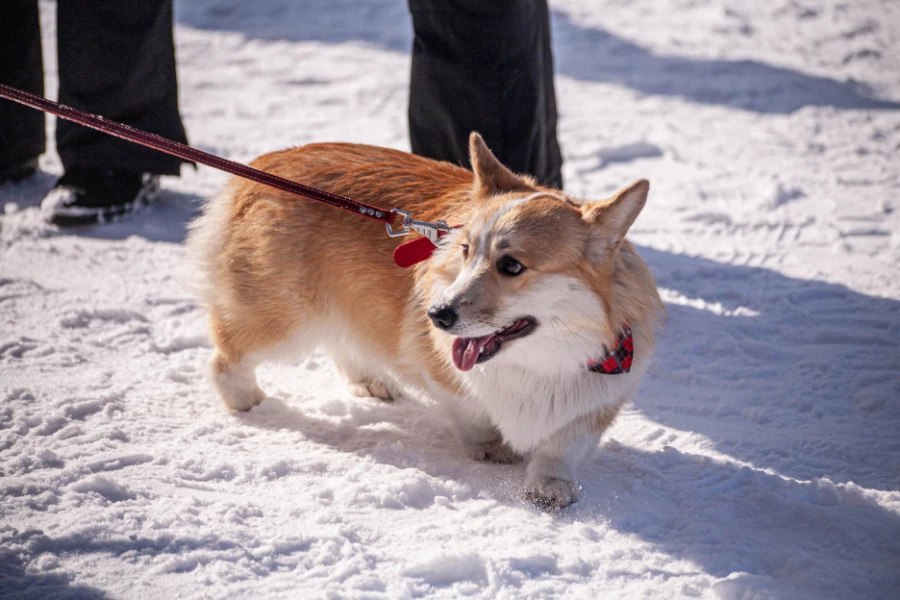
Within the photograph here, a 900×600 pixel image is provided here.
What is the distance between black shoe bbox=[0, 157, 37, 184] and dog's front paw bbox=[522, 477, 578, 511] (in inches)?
141

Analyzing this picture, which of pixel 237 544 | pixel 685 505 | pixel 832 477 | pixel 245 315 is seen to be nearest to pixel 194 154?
pixel 245 315

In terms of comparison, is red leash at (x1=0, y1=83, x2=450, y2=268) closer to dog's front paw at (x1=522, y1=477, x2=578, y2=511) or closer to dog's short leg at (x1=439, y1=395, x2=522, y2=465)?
dog's short leg at (x1=439, y1=395, x2=522, y2=465)

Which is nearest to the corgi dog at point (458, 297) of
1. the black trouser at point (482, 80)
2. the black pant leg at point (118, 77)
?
the black trouser at point (482, 80)

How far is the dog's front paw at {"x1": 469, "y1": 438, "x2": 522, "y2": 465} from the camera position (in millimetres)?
2582

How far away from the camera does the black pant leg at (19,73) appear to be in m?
4.20

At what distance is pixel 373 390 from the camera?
9.87 ft

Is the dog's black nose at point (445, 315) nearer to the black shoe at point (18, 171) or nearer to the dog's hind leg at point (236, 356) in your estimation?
the dog's hind leg at point (236, 356)

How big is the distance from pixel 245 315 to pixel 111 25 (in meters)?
2.00

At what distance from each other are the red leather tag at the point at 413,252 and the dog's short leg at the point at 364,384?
0.65 m

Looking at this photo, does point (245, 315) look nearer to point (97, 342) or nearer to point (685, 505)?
point (97, 342)

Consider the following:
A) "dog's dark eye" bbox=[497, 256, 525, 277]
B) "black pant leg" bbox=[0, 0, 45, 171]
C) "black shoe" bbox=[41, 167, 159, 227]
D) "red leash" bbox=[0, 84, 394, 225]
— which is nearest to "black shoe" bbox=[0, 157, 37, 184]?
"black pant leg" bbox=[0, 0, 45, 171]

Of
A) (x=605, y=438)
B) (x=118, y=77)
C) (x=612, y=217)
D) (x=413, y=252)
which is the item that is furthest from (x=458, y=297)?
(x=118, y=77)

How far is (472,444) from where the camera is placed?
2582mm

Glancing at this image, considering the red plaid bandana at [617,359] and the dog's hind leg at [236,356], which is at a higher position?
the red plaid bandana at [617,359]
